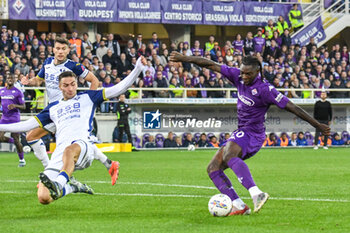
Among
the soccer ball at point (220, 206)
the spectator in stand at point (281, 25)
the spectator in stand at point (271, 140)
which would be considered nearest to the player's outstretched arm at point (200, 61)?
the soccer ball at point (220, 206)

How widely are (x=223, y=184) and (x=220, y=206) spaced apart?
1.53 feet

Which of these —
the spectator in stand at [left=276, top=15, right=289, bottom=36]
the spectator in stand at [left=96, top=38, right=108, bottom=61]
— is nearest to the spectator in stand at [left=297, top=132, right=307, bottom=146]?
the spectator in stand at [left=276, top=15, right=289, bottom=36]

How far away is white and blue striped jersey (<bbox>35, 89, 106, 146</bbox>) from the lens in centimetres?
939

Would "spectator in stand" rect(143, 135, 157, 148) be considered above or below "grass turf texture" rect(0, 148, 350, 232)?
below

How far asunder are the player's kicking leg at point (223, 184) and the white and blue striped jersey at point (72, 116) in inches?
64.5

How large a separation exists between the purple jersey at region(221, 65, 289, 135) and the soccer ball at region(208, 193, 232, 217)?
102cm

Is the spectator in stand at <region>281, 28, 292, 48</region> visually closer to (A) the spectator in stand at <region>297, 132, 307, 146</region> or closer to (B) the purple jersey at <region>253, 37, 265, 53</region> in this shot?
(B) the purple jersey at <region>253, 37, 265, 53</region>

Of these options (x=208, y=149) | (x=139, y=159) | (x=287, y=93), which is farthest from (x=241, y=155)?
(x=287, y=93)

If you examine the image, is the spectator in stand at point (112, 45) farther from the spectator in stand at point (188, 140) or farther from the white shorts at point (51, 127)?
the white shorts at point (51, 127)

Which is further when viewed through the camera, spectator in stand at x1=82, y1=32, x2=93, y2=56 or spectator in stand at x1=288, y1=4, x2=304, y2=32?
spectator in stand at x1=288, y1=4, x2=304, y2=32

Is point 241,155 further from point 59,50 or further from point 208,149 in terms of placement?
point 208,149

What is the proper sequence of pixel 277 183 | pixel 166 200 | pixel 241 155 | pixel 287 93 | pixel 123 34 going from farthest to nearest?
1. pixel 123 34
2. pixel 287 93
3. pixel 277 183
4. pixel 166 200
5. pixel 241 155

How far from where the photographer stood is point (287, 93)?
31.7m

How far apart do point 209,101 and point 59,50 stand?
17.3 metres
